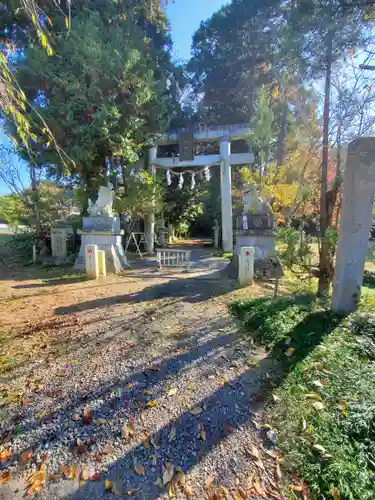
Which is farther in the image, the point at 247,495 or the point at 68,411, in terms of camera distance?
the point at 68,411

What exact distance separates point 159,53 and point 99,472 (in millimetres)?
14015

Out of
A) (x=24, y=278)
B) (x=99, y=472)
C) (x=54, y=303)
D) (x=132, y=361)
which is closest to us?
(x=99, y=472)

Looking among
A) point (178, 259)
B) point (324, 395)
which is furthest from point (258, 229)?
point (324, 395)

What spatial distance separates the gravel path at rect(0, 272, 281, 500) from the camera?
1332 mm

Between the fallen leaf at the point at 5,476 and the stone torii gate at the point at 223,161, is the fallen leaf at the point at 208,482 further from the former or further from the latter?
the stone torii gate at the point at 223,161

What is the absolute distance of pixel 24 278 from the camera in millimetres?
6164

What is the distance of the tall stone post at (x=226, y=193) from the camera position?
10734 mm

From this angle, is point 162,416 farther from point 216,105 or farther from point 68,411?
point 216,105

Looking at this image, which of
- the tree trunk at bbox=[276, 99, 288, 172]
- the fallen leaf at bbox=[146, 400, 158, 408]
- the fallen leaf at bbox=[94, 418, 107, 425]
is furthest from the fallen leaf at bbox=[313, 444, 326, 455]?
the tree trunk at bbox=[276, 99, 288, 172]

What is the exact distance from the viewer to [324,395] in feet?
6.22

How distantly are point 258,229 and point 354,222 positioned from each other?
343cm

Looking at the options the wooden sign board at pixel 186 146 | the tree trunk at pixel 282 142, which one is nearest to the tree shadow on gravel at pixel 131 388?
the wooden sign board at pixel 186 146

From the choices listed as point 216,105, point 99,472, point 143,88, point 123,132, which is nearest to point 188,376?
point 99,472

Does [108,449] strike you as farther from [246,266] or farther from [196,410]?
[246,266]
